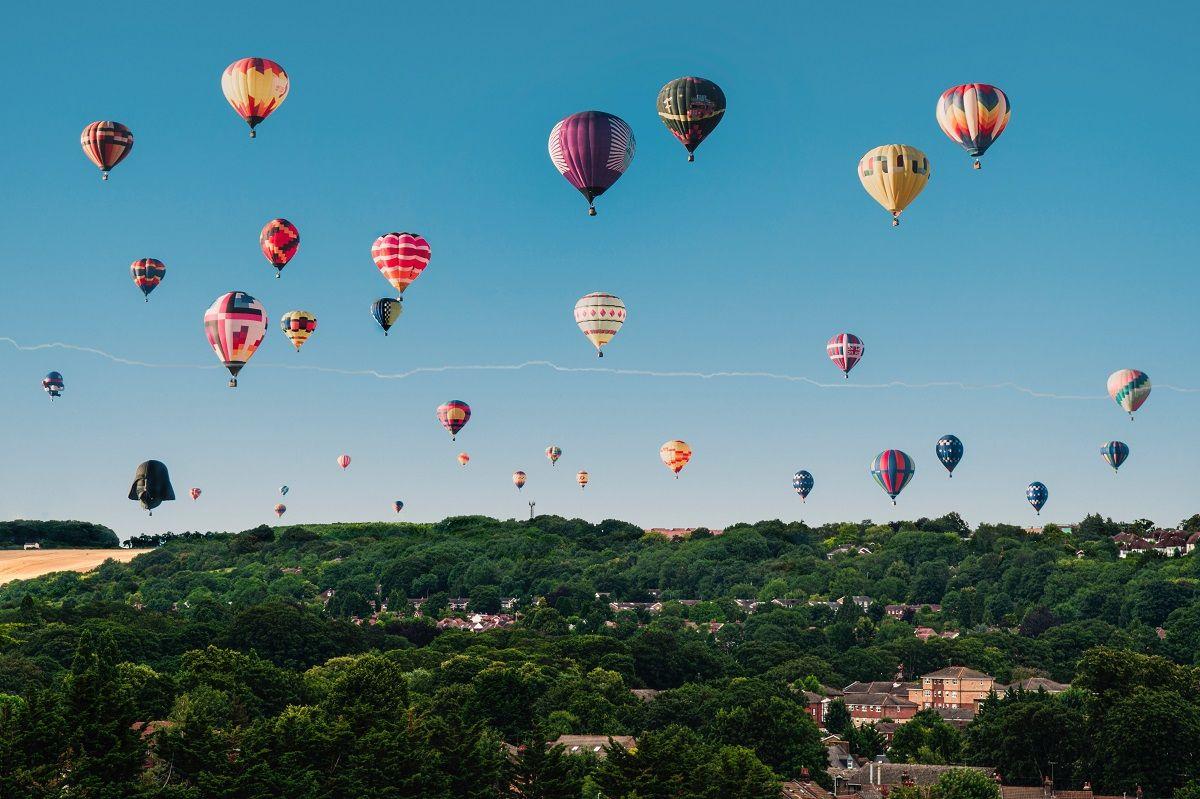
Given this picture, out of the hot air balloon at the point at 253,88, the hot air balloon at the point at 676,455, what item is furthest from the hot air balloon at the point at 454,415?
the hot air balloon at the point at 253,88

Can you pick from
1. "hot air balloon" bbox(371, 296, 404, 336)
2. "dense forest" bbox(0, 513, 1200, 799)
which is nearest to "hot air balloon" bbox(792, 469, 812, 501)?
"dense forest" bbox(0, 513, 1200, 799)

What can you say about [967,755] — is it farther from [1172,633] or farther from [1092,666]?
[1172,633]

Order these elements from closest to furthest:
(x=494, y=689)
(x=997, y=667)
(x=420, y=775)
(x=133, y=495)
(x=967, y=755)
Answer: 1. (x=420, y=775)
2. (x=133, y=495)
3. (x=967, y=755)
4. (x=494, y=689)
5. (x=997, y=667)

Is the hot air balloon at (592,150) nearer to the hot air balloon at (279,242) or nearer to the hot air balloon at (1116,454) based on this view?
the hot air balloon at (279,242)

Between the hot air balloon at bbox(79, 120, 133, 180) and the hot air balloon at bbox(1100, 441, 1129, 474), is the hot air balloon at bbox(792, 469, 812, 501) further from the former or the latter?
the hot air balloon at bbox(79, 120, 133, 180)

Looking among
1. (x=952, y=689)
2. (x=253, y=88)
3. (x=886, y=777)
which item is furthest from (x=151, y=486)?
(x=952, y=689)

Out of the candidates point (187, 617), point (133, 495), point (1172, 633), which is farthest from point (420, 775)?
point (1172, 633)
